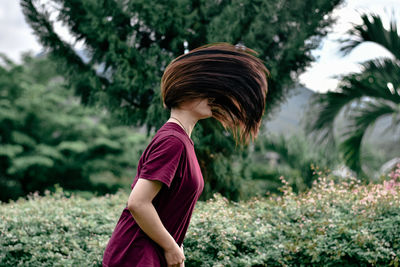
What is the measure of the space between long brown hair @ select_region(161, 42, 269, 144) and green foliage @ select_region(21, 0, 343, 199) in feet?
12.0

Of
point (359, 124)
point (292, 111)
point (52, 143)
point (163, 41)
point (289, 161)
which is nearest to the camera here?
point (163, 41)

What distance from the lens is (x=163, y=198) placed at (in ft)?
5.04

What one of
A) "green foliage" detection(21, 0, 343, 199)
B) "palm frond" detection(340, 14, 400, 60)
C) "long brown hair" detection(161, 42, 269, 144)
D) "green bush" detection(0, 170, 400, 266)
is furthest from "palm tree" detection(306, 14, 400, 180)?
"long brown hair" detection(161, 42, 269, 144)

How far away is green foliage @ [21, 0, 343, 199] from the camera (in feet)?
19.0

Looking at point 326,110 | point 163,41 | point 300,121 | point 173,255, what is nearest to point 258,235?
point 173,255

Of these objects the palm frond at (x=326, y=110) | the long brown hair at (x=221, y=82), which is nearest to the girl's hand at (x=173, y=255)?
the long brown hair at (x=221, y=82)

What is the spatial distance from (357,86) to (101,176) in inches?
363

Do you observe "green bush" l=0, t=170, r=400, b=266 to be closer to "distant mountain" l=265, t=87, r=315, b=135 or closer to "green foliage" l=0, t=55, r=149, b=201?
"distant mountain" l=265, t=87, r=315, b=135

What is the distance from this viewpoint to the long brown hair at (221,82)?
165 centimetres

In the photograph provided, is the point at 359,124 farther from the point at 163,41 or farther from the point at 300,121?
the point at 163,41

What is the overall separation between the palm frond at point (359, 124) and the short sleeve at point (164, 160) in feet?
22.7

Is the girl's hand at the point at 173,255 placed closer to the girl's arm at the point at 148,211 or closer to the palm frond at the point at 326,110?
the girl's arm at the point at 148,211

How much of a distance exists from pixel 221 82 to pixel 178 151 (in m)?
0.38

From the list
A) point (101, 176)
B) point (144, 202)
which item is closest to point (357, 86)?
point (144, 202)
